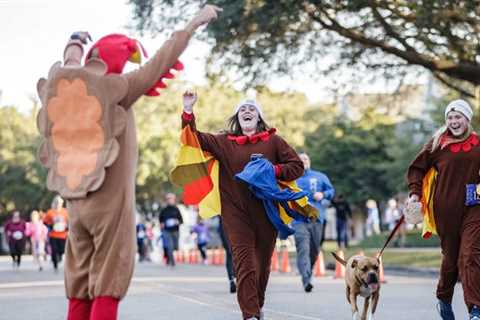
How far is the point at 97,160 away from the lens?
21.5 ft

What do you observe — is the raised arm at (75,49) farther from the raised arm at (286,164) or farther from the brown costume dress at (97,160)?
the raised arm at (286,164)

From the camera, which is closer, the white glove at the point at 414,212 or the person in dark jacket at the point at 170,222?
the white glove at the point at 414,212

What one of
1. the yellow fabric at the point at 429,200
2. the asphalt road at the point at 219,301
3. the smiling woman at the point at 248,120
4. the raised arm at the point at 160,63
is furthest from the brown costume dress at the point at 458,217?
the raised arm at the point at 160,63

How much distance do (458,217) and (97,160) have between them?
4.09 meters

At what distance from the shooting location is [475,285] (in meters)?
9.53

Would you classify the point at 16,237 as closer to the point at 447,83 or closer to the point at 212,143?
the point at 447,83

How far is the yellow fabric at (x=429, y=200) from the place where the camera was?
9.98 m

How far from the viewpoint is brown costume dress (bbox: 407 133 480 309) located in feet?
31.2

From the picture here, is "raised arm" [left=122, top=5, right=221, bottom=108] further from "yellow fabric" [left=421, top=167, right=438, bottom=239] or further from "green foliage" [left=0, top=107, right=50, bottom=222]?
"green foliage" [left=0, top=107, right=50, bottom=222]

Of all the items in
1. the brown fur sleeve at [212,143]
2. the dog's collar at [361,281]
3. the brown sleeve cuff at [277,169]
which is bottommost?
the dog's collar at [361,281]

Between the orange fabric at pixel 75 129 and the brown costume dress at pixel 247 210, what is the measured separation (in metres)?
2.87

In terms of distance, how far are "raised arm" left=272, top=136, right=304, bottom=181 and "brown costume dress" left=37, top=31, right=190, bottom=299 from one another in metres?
3.22

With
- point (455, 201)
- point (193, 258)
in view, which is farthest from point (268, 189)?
point (193, 258)

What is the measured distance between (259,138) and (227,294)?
6649 millimetres
